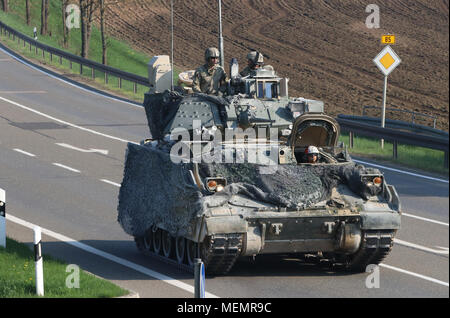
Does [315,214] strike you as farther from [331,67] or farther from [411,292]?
[331,67]

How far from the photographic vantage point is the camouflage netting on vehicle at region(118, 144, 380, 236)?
1386cm

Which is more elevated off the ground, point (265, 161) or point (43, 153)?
point (43, 153)

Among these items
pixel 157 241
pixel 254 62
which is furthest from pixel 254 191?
pixel 254 62

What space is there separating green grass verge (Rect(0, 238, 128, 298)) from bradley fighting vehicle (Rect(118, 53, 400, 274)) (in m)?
1.67

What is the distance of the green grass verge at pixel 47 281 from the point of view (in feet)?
40.6

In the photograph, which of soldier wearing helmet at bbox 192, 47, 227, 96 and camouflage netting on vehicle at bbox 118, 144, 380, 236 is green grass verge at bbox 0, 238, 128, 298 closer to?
camouflage netting on vehicle at bbox 118, 144, 380, 236

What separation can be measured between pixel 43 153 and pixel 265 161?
566 inches

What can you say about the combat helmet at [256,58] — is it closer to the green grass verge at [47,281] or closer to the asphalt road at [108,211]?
the asphalt road at [108,211]

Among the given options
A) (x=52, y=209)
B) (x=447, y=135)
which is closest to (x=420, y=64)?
(x=52, y=209)

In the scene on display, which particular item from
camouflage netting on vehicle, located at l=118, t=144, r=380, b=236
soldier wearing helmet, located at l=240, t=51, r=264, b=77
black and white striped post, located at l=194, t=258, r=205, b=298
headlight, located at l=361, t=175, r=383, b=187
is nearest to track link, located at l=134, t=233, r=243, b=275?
camouflage netting on vehicle, located at l=118, t=144, r=380, b=236

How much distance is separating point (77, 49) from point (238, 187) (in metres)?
49.3

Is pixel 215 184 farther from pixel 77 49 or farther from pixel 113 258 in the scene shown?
pixel 77 49
